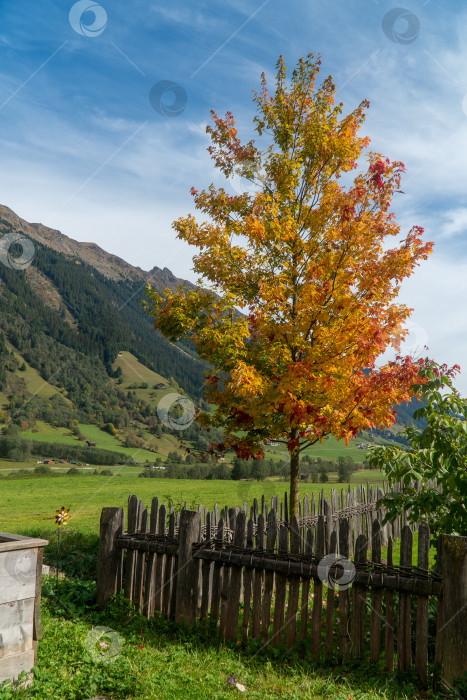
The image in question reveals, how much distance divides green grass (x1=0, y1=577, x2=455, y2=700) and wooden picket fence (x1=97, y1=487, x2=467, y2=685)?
0.22m

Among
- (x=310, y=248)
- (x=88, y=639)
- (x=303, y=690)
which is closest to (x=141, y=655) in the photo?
(x=88, y=639)

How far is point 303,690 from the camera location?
4.53 meters

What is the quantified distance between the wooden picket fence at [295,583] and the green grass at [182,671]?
225 mm

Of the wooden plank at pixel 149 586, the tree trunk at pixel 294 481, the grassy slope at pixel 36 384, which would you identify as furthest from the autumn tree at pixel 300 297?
the grassy slope at pixel 36 384

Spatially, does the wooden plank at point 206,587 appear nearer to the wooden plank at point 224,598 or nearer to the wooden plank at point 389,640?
the wooden plank at point 224,598

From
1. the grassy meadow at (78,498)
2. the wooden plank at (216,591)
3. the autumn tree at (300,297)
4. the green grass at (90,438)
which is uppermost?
the autumn tree at (300,297)

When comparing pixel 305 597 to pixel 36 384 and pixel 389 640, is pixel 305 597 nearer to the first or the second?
pixel 389 640

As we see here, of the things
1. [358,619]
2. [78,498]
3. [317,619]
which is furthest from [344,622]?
[78,498]

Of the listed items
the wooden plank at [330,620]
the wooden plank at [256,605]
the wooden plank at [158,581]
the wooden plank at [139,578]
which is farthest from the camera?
the wooden plank at [139,578]

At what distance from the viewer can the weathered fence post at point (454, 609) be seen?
448cm

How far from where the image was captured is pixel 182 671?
4.90m

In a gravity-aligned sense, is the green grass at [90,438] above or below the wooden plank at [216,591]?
below

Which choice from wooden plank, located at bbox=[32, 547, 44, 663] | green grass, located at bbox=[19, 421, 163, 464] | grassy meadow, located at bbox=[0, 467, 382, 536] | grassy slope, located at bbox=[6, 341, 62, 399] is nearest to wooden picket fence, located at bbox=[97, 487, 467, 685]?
wooden plank, located at bbox=[32, 547, 44, 663]

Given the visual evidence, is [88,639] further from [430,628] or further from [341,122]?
[341,122]
